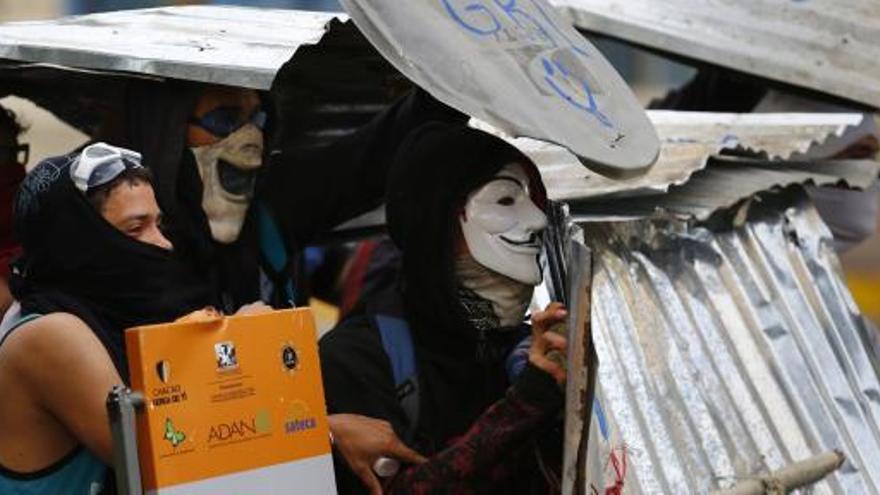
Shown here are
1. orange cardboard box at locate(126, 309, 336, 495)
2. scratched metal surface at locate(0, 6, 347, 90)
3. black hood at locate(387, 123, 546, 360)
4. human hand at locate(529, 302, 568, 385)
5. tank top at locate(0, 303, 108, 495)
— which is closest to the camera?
orange cardboard box at locate(126, 309, 336, 495)

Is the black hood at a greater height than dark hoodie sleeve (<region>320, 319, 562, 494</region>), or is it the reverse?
the black hood

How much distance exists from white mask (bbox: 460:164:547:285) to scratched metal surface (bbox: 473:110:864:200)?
0.24 meters

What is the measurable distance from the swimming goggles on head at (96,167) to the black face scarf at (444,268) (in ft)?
2.44

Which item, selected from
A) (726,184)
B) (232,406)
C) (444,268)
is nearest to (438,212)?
(444,268)

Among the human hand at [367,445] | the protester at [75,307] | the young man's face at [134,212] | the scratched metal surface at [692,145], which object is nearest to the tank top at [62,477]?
the protester at [75,307]

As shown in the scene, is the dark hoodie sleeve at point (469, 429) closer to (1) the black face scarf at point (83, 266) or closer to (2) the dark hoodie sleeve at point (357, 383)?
(2) the dark hoodie sleeve at point (357, 383)

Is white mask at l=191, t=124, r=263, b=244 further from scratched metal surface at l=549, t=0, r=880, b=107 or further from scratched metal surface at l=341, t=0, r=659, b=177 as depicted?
scratched metal surface at l=549, t=0, r=880, b=107

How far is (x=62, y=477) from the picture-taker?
13.3ft

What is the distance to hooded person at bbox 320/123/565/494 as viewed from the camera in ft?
14.8

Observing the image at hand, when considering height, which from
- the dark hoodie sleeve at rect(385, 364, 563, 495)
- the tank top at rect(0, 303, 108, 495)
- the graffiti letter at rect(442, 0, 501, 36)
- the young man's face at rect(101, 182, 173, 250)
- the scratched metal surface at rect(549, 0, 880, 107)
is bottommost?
the dark hoodie sleeve at rect(385, 364, 563, 495)

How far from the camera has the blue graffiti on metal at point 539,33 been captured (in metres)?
4.14

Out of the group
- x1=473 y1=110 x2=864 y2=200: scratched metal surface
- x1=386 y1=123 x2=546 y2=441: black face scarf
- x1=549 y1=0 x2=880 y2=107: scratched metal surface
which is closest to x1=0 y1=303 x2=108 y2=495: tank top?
x1=386 y1=123 x2=546 y2=441: black face scarf

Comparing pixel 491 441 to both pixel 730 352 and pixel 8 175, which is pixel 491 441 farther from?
pixel 8 175

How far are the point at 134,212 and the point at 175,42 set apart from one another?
0.75 m
